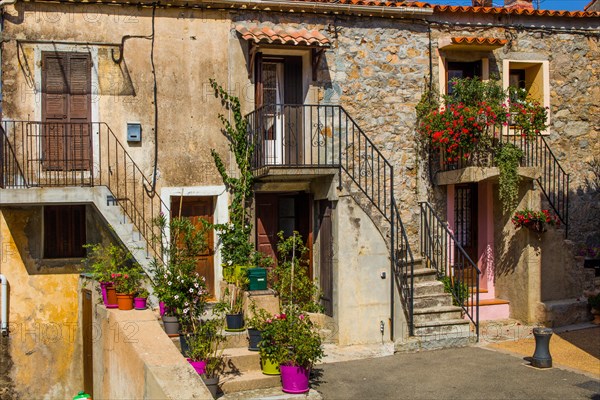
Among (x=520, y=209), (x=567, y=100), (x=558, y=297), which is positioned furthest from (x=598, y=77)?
(x=558, y=297)

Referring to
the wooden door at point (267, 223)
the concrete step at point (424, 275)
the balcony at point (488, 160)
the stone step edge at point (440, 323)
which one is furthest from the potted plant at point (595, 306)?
the wooden door at point (267, 223)

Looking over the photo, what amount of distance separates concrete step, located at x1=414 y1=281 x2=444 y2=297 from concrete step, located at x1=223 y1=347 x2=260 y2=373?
11.5 feet

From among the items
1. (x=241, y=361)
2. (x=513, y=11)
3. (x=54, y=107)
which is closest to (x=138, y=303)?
(x=241, y=361)

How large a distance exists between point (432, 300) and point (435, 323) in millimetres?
493

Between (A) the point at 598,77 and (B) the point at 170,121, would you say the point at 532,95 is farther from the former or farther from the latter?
(B) the point at 170,121

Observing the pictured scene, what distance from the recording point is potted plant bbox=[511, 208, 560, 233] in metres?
13.7

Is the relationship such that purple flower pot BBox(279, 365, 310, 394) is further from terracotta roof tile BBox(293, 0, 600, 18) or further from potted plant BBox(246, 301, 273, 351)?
terracotta roof tile BBox(293, 0, 600, 18)

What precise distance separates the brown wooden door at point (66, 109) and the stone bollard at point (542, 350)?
8130 mm

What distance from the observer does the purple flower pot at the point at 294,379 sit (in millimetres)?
10062

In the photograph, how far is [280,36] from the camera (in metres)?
13.0

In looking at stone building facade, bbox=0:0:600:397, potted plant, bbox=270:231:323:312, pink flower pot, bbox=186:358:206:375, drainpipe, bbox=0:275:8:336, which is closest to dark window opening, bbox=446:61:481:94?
stone building facade, bbox=0:0:600:397

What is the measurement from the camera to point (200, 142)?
13312 mm

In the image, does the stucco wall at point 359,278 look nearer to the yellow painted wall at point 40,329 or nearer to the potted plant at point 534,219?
the potted plant at point 534,219

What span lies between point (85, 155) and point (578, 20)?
35.1 feet
